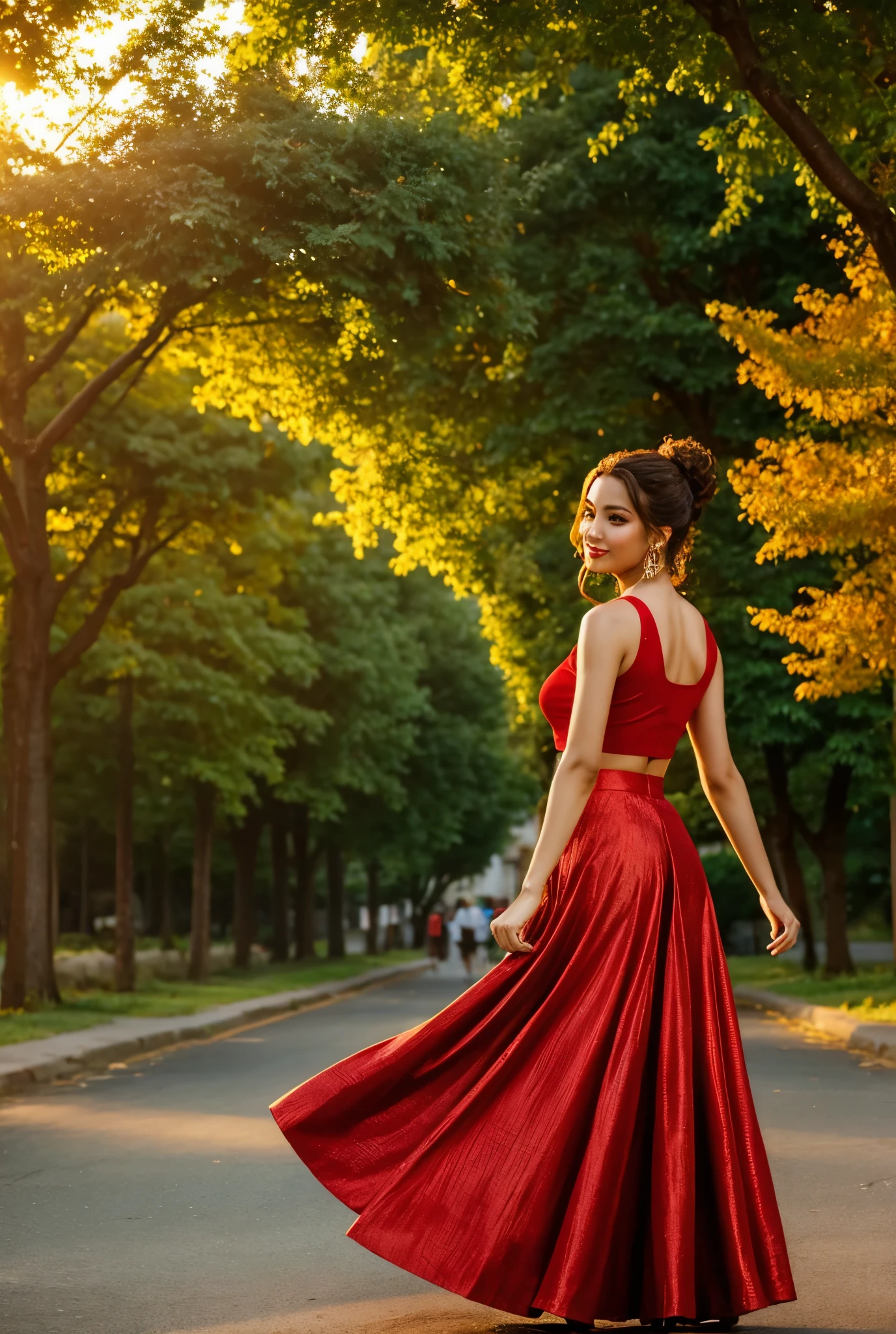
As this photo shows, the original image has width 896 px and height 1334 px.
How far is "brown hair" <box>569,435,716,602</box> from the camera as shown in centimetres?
446

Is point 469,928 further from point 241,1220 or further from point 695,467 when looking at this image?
point 695,467

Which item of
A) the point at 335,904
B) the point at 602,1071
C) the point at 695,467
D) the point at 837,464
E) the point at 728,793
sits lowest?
the point at 602,1071

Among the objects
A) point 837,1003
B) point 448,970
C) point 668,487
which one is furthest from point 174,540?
point 448,970

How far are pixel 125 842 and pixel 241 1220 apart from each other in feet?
57.6

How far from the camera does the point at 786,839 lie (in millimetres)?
29234

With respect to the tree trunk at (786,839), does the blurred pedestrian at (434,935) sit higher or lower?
lower

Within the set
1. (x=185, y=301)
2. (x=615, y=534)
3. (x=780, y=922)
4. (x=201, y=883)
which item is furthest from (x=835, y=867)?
(x=615, y=534)

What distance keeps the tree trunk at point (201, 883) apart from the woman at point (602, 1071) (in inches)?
949

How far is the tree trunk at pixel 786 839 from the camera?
84.5 ft

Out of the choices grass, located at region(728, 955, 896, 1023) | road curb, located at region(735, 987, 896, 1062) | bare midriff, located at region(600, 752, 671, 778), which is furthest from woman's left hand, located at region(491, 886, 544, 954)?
grass, located at region(728, 955, 896, 1023)

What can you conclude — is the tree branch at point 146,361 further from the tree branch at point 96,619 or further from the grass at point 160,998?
the grass at point 160,998

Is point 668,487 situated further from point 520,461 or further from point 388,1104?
point 520,461

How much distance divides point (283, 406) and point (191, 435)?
9.61ft

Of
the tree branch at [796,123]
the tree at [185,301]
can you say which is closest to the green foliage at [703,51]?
→ the tree branch at [796,123]
